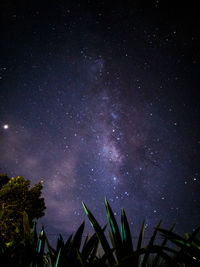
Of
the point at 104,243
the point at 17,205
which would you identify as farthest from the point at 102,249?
the point at 17,205

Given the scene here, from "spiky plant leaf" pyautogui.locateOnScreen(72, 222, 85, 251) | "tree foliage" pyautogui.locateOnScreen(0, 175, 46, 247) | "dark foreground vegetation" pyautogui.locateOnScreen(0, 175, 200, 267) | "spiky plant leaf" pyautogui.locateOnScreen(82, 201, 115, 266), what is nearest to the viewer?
"dark foreground vegetation" pyautogui.locateOnScreen(0, 175, 200, 267)

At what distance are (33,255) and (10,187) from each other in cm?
871

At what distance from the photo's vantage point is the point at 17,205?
8.26 m

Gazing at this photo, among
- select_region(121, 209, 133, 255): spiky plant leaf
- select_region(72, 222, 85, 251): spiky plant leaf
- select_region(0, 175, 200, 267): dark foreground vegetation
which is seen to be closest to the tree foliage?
select_region(0, 175, 200, 267): dark foreground vegetation

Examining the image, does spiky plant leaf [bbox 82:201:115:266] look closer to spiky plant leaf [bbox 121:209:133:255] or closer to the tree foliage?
spiky plant leaf [bbox 121:209:133:255]

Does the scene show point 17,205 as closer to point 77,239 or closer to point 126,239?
point 77,239

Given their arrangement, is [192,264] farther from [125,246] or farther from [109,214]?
[109,214]

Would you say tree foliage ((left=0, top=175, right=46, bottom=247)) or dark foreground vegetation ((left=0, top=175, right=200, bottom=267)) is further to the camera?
tree foliage ((left=0, top=175, right=46, bottom=247))

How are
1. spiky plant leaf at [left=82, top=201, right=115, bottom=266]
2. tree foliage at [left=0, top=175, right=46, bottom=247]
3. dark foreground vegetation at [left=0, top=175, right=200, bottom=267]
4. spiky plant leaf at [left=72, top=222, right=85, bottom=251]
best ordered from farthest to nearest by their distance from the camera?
1. tree foliage at [left=0, top=175, right=46, bottom=247]
2. spiky plant leaf at [left=72, top=222, right=85, bottom=251]
3. spiky plant leaf at [left=82, top=201, right=115, bottom=266]
4. dark foreground vegetation at [left=0, top=175, right=200, bottom=267]

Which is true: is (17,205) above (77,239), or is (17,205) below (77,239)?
above

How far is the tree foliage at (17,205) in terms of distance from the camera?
7.66 metres

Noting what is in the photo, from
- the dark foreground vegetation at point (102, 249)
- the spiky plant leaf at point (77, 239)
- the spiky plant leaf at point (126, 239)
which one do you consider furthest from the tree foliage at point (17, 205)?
the spiky plant leaf at point (126, 239)

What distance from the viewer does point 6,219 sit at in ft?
25.3

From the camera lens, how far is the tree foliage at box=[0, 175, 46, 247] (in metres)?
7.66
